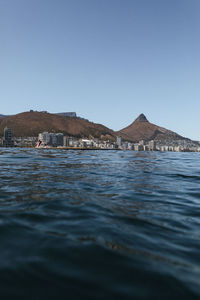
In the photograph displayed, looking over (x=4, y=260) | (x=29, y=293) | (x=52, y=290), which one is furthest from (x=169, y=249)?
(x=4, y=260)

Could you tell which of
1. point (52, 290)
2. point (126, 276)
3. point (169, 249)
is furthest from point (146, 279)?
point (52, 290)

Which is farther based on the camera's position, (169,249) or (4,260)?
(169,249)

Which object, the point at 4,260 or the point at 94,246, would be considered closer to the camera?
the point at 4,260

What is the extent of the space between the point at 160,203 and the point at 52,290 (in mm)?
5963

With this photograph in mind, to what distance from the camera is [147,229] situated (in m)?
4.98

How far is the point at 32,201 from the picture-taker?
7117mm

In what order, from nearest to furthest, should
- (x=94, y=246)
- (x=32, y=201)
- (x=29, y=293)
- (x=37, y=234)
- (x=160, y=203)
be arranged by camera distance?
(x=29, y=293) → (x=94, y=246) → (x=37, y=234) → (x=32, y=201) → (x=160, y=203)

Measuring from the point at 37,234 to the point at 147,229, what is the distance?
2.87 meters

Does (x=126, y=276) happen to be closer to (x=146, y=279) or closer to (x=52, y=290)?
(x=146, y=279)

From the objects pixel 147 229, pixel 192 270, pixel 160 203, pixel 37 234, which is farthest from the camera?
pixel 160 203

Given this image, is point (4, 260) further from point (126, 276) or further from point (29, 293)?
point (126, 276)

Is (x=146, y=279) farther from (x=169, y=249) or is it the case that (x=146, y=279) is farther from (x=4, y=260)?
(x=4, y=260)

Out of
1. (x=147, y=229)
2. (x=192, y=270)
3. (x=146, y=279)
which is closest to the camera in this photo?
(x=146, y=279)

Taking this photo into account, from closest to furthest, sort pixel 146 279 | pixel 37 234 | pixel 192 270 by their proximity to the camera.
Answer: pixel 146 279 → pixel 192 270 → pixel 37 234
